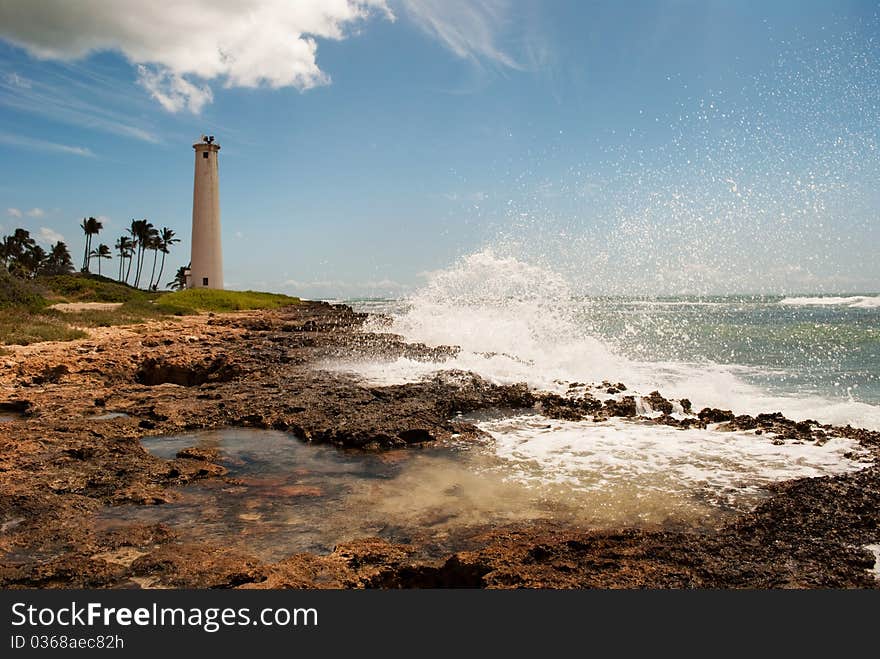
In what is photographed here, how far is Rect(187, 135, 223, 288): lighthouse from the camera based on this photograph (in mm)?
37438

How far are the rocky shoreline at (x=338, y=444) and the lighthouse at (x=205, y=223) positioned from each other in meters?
28.5

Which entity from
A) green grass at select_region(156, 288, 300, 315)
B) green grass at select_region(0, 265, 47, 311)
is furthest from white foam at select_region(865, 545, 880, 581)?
green grass at select_region(156, 288, 300, 315)

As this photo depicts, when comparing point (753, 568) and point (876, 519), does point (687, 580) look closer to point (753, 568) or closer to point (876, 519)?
point (753, 568)

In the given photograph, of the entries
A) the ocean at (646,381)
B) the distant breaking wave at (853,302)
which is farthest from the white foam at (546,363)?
the distant breaking wave at (853,302)

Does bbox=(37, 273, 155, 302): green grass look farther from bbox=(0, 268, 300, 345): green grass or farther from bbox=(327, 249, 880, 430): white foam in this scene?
bbox=(327, 249, 880, 430): white foam

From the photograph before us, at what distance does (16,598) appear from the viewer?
307 centimetres

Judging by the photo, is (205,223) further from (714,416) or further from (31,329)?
(714,416)

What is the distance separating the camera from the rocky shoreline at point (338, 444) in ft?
11.5

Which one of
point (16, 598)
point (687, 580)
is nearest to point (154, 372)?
point (16, 598)

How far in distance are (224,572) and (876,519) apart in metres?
5.09

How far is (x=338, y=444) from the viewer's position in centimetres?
691

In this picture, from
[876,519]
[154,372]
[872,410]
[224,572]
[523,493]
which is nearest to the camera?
[224,572]

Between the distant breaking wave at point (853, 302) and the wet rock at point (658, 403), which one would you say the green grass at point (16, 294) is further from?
the distant breaking wave at point (853, 302)

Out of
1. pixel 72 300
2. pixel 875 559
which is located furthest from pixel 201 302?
pixel 875 559
